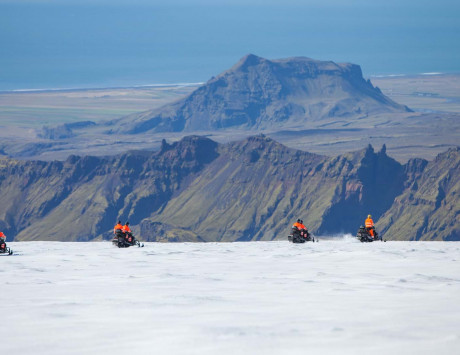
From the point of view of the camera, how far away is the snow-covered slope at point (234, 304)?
101 ft

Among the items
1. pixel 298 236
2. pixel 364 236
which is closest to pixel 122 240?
pixel 298 236

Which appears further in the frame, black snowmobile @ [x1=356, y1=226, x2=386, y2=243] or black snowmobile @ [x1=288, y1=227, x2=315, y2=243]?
black snowmobile @ [x1=288, y1=227, x2=315, y2=243]

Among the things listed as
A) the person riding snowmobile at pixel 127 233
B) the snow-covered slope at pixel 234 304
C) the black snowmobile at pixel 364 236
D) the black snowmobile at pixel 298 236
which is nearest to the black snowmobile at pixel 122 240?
the person riding snowmobile at pixel 127 233

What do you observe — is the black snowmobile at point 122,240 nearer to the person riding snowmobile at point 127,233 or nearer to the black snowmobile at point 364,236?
the person riding snowmobile at point 127,233

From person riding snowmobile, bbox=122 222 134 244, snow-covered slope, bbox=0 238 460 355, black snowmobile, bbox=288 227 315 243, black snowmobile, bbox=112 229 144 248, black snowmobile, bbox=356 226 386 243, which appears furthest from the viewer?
black snowmobile, bbox=288 227 315 243

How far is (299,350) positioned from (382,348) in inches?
104

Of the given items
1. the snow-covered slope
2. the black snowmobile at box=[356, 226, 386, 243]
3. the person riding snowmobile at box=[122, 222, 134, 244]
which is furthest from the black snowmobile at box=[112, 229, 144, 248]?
the black snowmobile at box=[356, 226, 386, 243]

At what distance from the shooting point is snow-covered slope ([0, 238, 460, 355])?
30.8 meters

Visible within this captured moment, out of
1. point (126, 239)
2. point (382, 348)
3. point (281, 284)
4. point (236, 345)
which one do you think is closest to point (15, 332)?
point (236, 345)

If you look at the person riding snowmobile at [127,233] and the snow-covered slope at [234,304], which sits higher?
the snow-covered slope at [234,304]

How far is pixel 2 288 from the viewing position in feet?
143

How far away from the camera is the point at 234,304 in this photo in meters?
38.4

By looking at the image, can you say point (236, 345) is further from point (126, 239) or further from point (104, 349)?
point (126, 239)

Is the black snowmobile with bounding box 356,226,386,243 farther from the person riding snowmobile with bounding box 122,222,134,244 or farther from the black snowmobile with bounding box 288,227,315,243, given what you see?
the person riding snowmobile with bounding box 122,222,134,244
